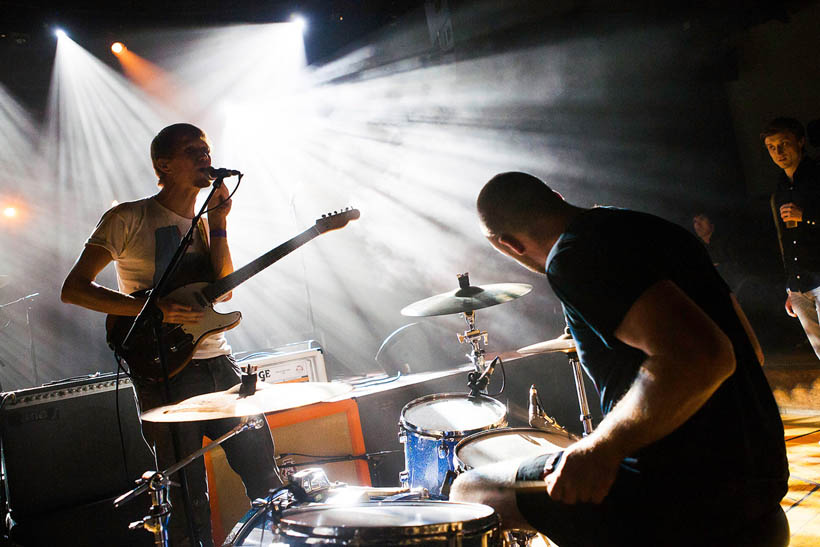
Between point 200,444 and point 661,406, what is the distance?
6.07 ft

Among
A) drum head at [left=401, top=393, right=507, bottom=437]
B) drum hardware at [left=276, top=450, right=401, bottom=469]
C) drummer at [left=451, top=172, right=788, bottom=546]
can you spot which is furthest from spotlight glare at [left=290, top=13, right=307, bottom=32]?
drummer at [left=451, top=172, right=788, bottom=546]

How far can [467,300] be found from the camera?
2.94 meters

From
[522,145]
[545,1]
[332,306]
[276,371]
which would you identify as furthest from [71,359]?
[545,1]

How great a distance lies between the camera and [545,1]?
683 cm

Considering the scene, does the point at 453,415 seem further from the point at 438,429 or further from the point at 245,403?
the point at 245,403

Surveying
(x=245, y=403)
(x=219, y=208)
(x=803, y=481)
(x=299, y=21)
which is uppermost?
(x=299, y=21)

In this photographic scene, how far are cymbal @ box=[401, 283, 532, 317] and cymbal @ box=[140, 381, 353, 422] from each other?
104 cm

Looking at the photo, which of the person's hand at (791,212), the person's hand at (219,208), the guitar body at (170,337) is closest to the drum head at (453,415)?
the guitar body at (170,337)

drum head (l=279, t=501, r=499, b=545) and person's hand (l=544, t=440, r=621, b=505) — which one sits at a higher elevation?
person's hand (l=544, t=440, r=621, b=505)

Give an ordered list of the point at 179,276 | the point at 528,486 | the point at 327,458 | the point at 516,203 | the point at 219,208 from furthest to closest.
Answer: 1. the point at 327,458
2. the point at 219,208
3. the point at 179,276
4. the point at 516,203
5. the point at 528,486

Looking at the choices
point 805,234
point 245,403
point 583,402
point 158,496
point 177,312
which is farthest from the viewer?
point 805,234

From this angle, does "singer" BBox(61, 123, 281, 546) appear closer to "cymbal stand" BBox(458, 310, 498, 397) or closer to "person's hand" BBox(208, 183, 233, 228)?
"person's hand" BBox(208, 183, 233, 228)

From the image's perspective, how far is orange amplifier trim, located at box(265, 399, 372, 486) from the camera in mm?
3346

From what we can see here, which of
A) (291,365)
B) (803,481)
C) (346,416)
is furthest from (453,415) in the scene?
(803,481)
